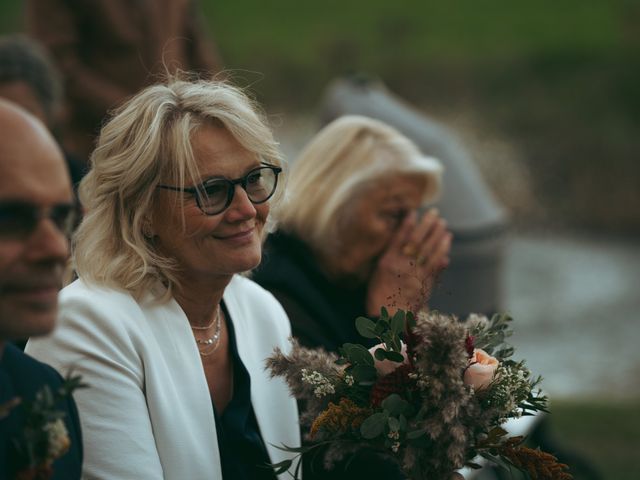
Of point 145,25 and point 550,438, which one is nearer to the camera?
point 550,438

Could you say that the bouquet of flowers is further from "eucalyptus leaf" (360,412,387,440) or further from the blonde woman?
the blonde woman

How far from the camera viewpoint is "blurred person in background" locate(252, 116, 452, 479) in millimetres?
3777

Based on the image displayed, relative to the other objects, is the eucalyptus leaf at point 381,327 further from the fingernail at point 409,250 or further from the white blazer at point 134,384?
the fingernail at point 409,250

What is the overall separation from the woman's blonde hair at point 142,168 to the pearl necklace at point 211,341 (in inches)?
7.0

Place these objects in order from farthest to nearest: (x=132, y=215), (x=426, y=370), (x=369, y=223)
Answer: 1. (x=369, y=223)
2. (x=132, y=215)
3. (x=426, y=370)

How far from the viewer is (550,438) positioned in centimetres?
519

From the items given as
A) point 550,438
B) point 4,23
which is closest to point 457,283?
point 550,438

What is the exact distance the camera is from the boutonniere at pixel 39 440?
1.89 m

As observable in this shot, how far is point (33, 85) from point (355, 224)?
1592mm

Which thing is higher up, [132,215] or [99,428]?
[132,215]

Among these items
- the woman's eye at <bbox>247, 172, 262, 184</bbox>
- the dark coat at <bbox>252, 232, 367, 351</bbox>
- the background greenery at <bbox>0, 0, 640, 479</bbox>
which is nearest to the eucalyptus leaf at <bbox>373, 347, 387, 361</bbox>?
the woman's eye at <bbox>247, 172, 262, 184</bbox>

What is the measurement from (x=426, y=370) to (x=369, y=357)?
0.18 m

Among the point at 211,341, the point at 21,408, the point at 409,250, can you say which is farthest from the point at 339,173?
the point at 21,408

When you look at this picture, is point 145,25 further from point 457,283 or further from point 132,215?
point 132,215
